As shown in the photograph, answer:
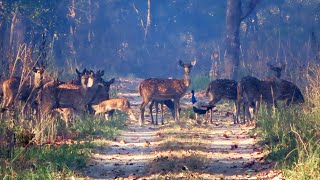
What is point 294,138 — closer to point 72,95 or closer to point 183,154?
point 183,154

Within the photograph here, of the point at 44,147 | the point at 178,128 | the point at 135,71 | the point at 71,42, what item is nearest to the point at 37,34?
the point at 71,42

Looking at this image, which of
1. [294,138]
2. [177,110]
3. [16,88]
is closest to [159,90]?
[177,110]

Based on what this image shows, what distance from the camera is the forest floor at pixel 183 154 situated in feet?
38.2

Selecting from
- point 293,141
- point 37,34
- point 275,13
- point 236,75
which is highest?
point 275,13

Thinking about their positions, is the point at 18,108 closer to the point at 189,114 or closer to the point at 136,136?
the point at 136,136

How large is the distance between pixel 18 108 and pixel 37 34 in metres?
19.1

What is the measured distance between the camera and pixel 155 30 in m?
58.4

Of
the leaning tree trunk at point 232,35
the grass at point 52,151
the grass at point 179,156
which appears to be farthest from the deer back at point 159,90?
the leaning tree trunk at point 232,35

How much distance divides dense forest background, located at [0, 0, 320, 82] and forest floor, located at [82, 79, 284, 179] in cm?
1488

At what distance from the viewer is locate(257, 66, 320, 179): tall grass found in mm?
9969

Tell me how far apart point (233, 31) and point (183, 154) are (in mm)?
20461

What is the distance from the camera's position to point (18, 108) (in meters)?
16.4

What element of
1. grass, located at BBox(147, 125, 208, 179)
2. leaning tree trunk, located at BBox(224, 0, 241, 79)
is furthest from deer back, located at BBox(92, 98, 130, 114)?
leaning tree trunk, located at BBox(224, 0, 241, 79)

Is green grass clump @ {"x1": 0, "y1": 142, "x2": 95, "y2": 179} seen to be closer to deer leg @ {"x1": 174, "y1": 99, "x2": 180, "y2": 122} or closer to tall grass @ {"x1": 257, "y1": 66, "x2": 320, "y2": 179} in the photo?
tall grass @ {"x1": 257, "y1": 66, "x2": 320, "y2": 179}
